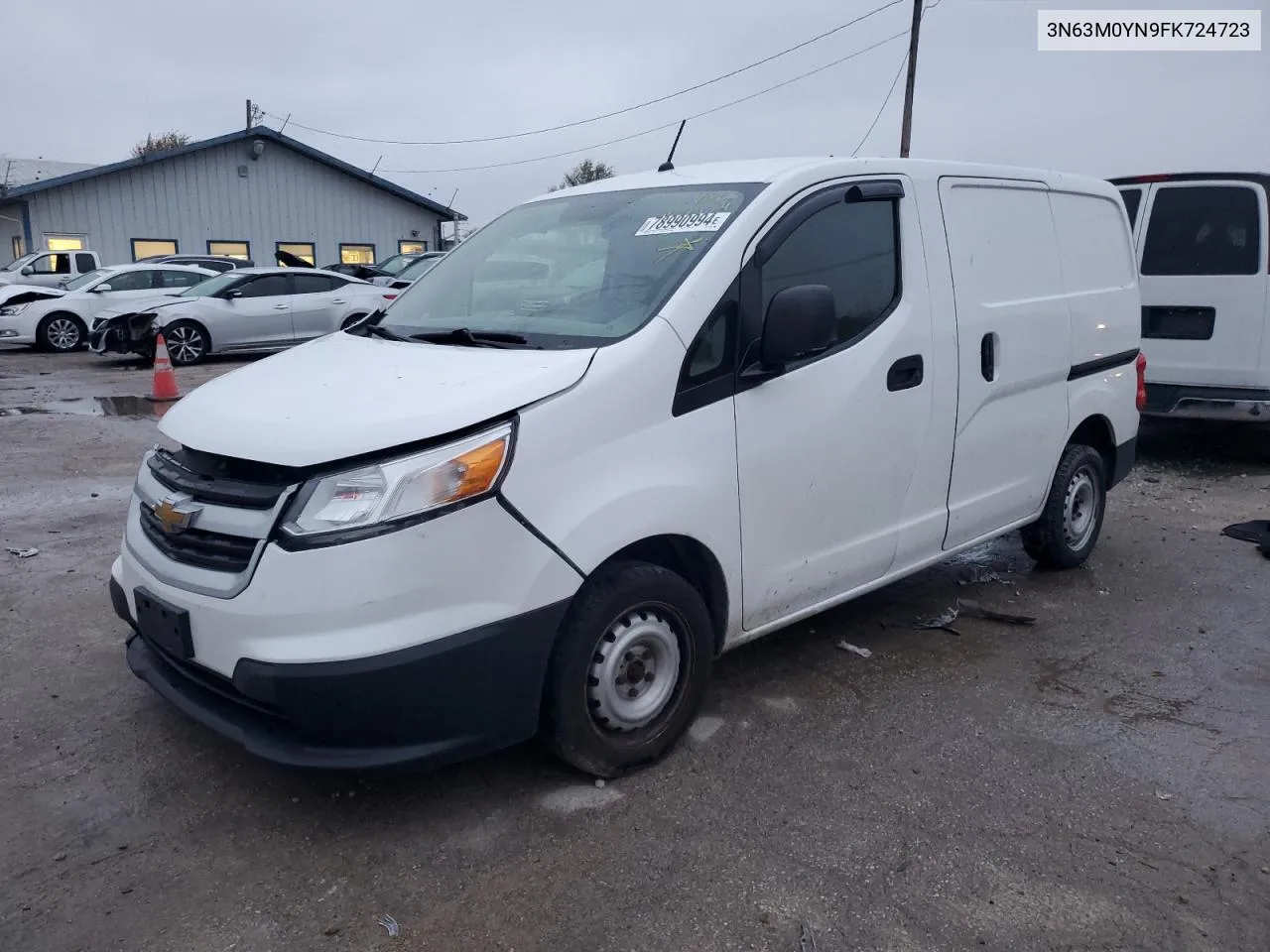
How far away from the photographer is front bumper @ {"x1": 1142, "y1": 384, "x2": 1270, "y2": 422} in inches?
303

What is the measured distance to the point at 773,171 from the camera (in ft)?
12.5

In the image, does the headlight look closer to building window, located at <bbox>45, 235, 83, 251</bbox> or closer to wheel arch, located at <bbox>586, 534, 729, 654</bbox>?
wheel arch, located at <bbox>586, 534, 729, 654</bbox>

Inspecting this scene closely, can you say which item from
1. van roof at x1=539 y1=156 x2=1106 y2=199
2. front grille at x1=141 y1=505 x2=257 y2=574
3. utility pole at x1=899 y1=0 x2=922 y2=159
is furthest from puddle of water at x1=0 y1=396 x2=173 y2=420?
utility pole at x1=899 y1=0 x2=922 y2=159

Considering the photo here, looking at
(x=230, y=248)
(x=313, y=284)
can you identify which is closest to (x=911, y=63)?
(x=313, y=284)

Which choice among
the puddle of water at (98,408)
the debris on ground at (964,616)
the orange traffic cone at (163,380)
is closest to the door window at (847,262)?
the debris on ground at (964,616)

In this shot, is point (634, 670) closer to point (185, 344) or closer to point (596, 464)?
point (596, 464)

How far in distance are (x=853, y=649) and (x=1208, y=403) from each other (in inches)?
198

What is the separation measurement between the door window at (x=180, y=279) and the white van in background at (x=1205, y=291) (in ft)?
52.4

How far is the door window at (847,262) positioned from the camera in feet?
12.2

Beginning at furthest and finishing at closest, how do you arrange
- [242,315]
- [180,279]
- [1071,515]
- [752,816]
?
[180,279] < [242,315] < [1071,515] < [752,816]

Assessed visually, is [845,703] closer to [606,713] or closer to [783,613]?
[783,613]

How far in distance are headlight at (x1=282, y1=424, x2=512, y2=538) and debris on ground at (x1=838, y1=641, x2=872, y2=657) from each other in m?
2.26

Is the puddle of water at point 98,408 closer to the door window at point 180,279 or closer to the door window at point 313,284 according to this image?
the door window at point 313,284

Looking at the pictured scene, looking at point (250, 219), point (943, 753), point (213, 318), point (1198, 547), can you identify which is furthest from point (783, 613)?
point (250, 219)
